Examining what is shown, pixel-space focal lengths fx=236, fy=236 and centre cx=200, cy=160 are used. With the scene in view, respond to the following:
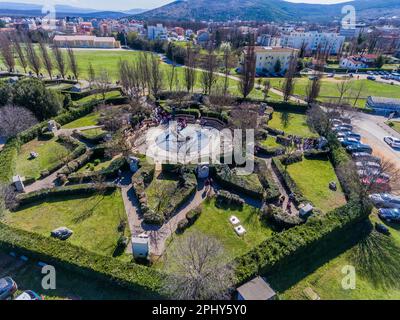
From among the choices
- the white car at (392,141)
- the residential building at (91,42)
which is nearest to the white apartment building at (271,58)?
the white car at (392,141)

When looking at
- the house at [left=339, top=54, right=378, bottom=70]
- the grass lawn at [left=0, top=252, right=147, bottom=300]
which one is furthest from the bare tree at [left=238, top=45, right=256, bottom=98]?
the house at [left=339, top=54, right=378, bottom=70]

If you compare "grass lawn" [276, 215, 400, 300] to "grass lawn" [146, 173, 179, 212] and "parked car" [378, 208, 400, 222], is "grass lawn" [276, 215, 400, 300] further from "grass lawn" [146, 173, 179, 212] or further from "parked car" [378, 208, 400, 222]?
"grass lawn" [146, 173, 179, 212]

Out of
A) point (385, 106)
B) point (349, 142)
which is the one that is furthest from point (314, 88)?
point (349, 142)

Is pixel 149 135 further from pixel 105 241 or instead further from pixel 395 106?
pixel 395 106

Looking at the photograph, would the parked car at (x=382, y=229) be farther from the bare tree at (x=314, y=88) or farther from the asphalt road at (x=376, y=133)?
the bare tree at (x=314, y=88)


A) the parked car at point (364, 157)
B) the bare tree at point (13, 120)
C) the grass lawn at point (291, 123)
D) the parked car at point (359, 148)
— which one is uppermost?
the bare tree at point (13, 120)

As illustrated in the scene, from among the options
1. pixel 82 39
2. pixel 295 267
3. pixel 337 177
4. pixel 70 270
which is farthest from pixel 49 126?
pixel 82 39

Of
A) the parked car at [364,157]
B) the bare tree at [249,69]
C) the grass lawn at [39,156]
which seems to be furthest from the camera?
the bare tree at [249,69]
